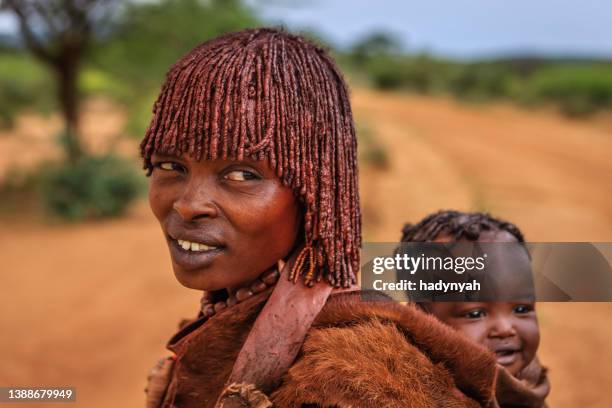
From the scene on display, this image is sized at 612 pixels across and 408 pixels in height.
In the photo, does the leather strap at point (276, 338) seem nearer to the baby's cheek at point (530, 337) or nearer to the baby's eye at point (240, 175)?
the baby's eye at point (240, 175)

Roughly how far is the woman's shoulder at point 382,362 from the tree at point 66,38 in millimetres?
9958

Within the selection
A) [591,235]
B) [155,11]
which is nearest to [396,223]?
[591,235]

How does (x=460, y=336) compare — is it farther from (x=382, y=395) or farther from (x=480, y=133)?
(x=480, y=133)

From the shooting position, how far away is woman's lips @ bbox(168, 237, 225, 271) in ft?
5.03

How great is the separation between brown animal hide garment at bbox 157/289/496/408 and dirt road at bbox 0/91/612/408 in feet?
12.2

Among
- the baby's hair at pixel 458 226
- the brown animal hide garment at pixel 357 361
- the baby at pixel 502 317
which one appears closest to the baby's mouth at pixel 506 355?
the baby at pixel 502 317

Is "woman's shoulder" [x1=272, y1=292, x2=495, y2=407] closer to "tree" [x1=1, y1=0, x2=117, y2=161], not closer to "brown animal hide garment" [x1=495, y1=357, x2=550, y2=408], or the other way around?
"brown animal hide garment" [x1=495, y1=357, x2=550, y2=408]

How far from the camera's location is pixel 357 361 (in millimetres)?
1355

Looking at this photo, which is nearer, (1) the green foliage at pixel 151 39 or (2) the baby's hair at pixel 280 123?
(2) the baby's hair at pixel 280 123

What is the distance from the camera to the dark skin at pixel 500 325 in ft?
6.81

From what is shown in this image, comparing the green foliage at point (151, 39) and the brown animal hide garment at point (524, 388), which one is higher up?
the green foliage at point (151, 39)

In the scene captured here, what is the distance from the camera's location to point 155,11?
11.2 m

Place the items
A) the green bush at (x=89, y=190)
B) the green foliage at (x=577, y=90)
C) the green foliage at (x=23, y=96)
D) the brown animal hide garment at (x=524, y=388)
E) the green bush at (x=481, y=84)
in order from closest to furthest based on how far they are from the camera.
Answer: the brown animal hide garment at (x=524, y=388)
the green bush at (x=89, y=190)
the green foliage at (x=23, y=96)
the green foliage at (x=577, y=90)
the green bush at (x=481, y=84)

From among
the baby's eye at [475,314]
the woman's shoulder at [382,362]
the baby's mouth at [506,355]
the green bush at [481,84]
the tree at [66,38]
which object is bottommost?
the woman's shoulder at [382,362]
